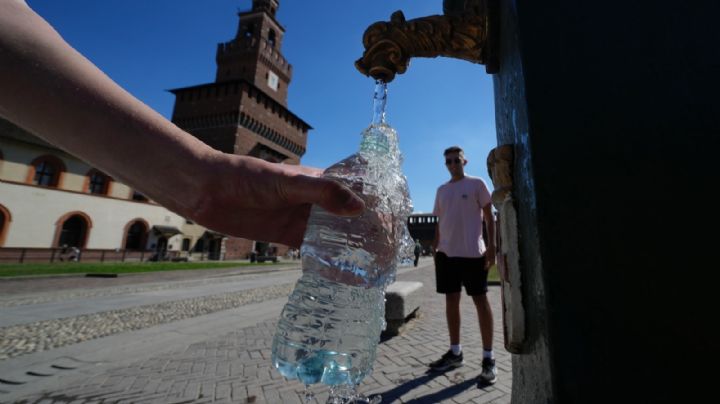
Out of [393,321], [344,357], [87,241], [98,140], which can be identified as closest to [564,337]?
[344,357]

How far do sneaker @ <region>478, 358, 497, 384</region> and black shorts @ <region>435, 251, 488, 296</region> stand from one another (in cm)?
56

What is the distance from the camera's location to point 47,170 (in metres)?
24.4

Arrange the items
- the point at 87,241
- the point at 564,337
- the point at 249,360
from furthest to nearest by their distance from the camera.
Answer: the point at 87,241 < the point at 249,360 < the point at 564,337

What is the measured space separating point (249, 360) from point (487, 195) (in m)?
2.87

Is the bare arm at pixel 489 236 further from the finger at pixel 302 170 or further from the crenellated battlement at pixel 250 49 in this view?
the crenellated battlement at pixel 250 49

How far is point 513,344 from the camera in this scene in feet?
2.79

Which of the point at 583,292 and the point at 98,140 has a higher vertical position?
the point at 98,140

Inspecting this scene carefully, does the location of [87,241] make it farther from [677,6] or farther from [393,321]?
[677,6]

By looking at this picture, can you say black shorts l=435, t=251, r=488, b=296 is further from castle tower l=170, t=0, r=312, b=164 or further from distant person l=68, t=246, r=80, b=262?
castle tower l=170, t=0, r=312, b=164

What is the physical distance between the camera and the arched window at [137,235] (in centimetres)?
2866

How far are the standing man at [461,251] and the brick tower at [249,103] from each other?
109 ft

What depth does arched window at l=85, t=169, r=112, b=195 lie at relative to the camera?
26.6 meters

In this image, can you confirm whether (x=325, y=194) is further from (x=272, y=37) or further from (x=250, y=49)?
(x=272, y=37)

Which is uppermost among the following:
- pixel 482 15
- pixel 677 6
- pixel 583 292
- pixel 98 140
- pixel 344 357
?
pixel 482 15
